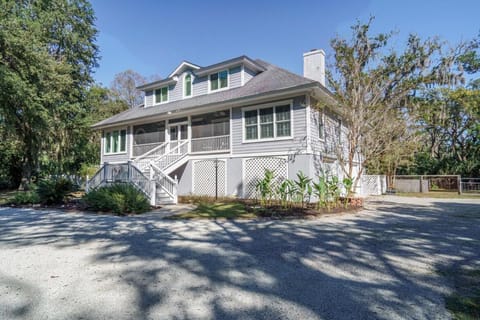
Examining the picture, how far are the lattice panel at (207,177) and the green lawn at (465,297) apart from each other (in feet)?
34.6

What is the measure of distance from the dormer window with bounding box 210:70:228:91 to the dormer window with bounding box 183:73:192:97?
1.68 metres

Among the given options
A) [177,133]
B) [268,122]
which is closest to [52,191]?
[177,133]

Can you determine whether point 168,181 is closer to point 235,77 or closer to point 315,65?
point 235,77

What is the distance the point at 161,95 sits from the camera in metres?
18.0

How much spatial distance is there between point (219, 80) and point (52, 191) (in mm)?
9919

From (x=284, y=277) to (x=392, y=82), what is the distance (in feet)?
37.3

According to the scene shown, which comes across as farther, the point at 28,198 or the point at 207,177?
the point at 207,177

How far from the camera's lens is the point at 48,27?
18.5m

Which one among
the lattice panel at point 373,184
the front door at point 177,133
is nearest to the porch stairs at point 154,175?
the front door at point 177,133

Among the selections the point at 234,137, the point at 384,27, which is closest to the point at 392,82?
the point at 384,27

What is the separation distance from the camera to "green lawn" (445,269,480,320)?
247cm

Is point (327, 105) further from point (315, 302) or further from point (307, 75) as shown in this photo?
point (315, 302)

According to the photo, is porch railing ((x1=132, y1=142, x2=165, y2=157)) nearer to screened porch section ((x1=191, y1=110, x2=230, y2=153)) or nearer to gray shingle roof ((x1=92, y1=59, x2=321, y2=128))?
gray shingle roof ((x1=92, y1=59, x2=321, y2=128))

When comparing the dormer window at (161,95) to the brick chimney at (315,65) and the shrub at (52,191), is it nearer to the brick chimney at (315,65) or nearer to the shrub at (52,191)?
the shrub at (52,191)
